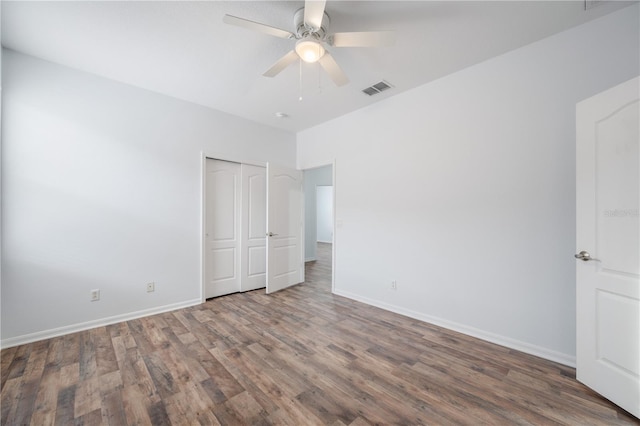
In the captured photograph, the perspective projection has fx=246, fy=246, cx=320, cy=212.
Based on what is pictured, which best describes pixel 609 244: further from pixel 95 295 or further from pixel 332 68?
pixel 95 295

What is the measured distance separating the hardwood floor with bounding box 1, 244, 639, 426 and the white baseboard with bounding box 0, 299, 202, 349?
0.09 metres

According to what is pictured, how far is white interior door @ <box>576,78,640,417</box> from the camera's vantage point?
161 centimetres

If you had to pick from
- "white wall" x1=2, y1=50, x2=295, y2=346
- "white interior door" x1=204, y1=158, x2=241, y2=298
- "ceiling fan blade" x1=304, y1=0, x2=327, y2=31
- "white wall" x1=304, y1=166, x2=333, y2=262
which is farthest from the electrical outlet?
"white wall" x1=304, y1=166, x2=333, y2=262

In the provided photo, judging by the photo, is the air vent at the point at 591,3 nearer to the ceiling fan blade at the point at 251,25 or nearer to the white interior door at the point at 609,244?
the white interior door at the point at 609,244

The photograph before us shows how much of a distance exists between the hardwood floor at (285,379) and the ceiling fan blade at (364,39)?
8.36 ft

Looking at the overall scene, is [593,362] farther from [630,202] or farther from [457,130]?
[457,130]

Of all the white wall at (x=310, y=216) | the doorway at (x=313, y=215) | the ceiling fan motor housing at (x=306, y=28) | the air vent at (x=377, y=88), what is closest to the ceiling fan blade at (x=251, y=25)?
the ceiling fan motor housing at (x=306, y=28)

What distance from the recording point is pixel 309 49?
1956 millimetres

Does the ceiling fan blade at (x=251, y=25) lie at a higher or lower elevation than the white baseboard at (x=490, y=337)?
higher

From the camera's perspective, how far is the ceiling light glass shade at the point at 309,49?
6.25 feet

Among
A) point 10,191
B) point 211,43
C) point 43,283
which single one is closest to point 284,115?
point 211,43

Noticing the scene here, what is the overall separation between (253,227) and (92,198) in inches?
83.9

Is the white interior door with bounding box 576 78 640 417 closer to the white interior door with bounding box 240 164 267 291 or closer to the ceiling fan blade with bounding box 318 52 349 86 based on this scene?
the ceiling fan blade with bounding box 318 52 349 86

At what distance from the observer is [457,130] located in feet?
9.18
